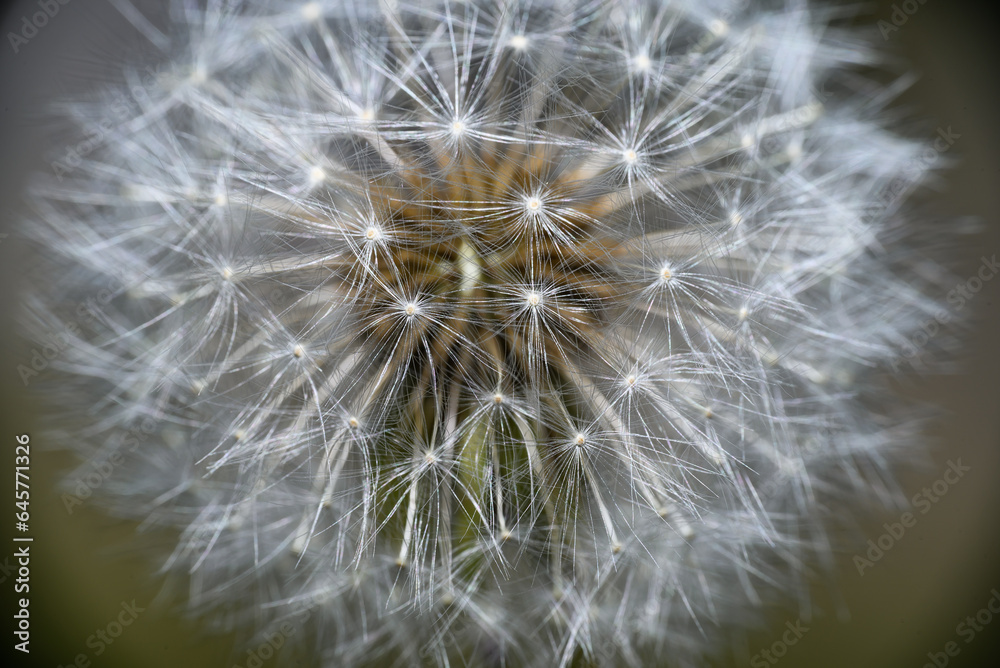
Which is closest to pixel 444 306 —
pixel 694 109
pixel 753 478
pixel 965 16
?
pixel 694 109

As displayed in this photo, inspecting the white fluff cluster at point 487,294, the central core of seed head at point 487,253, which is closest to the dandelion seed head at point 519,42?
the white fluff cluster at point 487,294

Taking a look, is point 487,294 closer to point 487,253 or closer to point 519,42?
point 487,253

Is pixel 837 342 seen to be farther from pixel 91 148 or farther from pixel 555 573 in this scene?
pixel 91 148

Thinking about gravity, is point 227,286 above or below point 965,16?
below

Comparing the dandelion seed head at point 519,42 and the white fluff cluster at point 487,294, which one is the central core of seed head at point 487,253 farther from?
the dandelion seed head at point 519,42

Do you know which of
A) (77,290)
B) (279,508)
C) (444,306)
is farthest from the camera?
(77,290)

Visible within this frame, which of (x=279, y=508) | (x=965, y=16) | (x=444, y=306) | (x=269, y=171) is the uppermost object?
(x=965, y=16)

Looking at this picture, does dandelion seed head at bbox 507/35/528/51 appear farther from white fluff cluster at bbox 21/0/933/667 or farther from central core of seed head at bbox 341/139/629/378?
central core of seed head at bbox 341/139/629/378

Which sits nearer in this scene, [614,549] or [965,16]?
[614,549]
